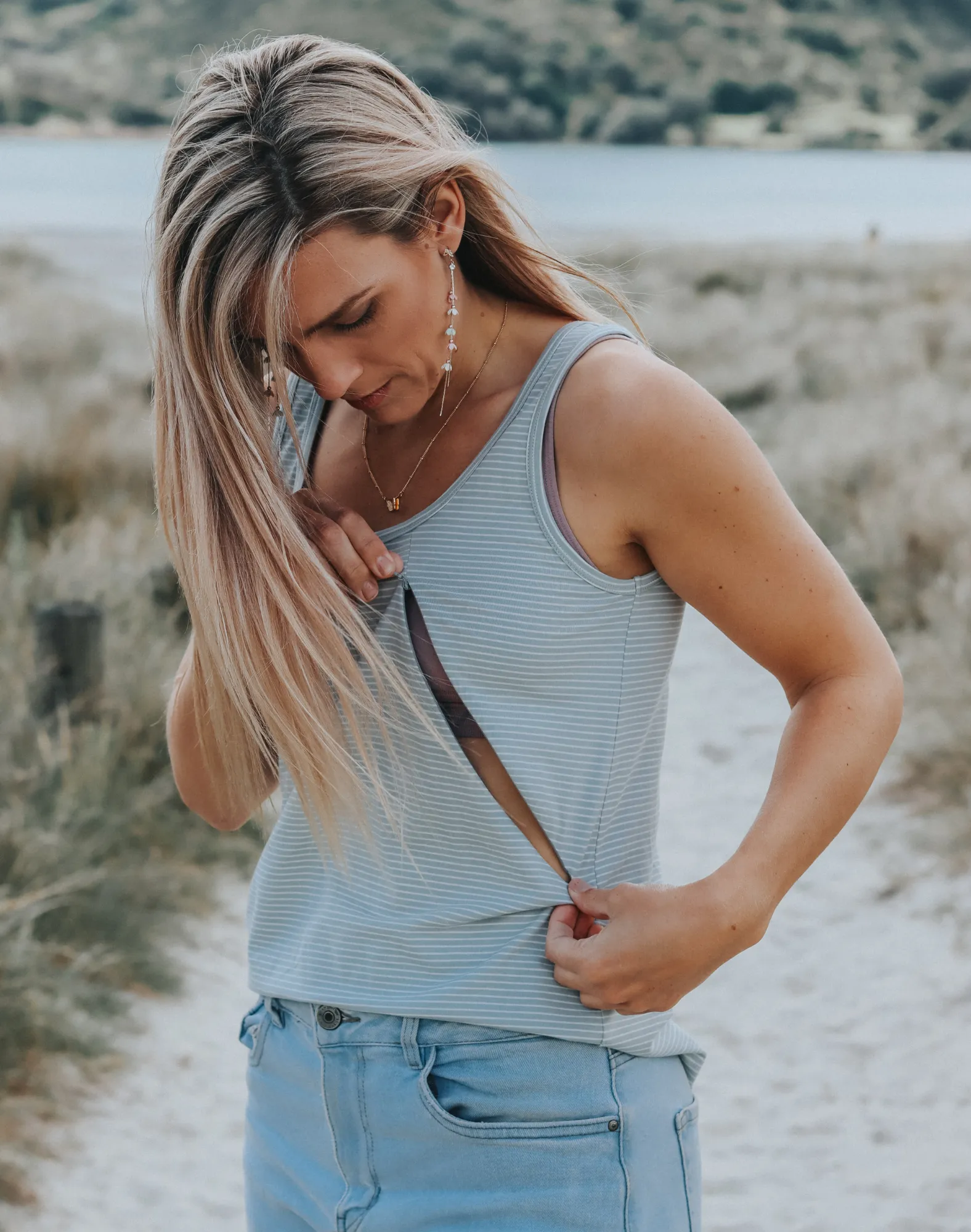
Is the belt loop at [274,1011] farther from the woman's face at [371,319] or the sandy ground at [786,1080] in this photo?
the sandy ground at [786,1080]

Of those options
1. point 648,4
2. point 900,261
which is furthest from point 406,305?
point 648,4

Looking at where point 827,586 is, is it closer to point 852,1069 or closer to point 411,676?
point 411,676

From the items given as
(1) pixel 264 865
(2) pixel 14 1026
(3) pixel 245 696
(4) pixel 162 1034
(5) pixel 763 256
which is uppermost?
(3) pixel 245 696

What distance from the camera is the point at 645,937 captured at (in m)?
1.03

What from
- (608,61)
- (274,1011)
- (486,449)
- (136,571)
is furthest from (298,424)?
(608,61)

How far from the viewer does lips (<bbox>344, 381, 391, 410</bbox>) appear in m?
1.18

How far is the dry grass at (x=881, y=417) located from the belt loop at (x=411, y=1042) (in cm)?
106

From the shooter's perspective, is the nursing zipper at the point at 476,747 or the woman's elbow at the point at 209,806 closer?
the nursing zipper at the point at 476,747

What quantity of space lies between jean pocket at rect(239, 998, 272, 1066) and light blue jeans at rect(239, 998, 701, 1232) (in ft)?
0.21

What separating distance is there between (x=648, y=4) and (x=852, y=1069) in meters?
66.5

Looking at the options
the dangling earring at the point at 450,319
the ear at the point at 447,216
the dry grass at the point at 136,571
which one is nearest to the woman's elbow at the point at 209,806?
the dangling earring at the point at 450,319

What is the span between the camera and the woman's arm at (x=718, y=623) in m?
1.00

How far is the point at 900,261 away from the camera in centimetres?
1803

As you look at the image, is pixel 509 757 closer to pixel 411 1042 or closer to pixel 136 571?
pixel 411 1042
